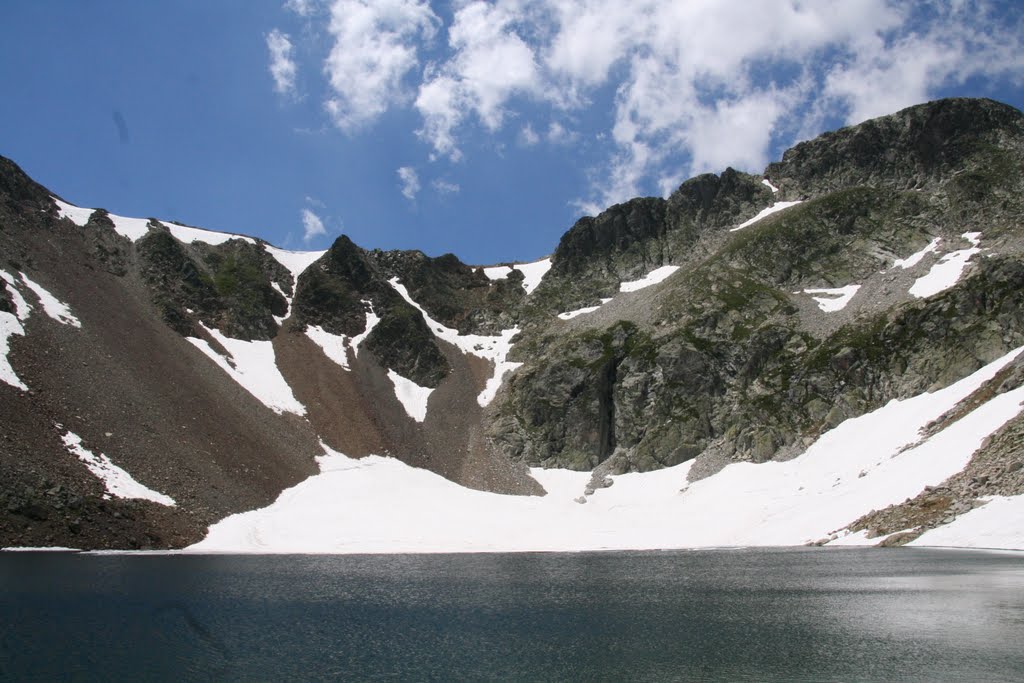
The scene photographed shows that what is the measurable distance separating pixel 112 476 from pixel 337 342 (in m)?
55.7

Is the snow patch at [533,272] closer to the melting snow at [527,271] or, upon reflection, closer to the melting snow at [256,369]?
the melting snow at [527,271]

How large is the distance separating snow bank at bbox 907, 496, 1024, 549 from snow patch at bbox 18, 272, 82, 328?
304 ft

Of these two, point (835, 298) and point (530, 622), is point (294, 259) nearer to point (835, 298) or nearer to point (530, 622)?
point (835, 298)

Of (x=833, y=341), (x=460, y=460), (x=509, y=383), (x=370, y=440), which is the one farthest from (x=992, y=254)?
(x=370, y=440)

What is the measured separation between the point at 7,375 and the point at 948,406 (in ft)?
315

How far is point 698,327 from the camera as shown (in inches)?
4188

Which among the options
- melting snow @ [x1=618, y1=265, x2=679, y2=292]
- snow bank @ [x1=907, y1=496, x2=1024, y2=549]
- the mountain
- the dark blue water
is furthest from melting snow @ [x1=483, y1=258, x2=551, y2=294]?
the dark blue water

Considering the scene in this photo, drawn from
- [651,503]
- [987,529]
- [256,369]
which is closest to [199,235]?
[256,369]

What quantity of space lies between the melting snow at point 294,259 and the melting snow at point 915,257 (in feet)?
339

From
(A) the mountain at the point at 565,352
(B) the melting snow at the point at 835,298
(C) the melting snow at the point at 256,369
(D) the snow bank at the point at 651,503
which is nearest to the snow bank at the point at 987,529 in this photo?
(A) the mountain at the point at 565,352

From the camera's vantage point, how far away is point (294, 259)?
143 m

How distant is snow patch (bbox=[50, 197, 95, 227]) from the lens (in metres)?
114

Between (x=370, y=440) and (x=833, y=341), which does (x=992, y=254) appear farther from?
(x=370, y=440)

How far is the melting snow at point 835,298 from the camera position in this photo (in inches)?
4080
